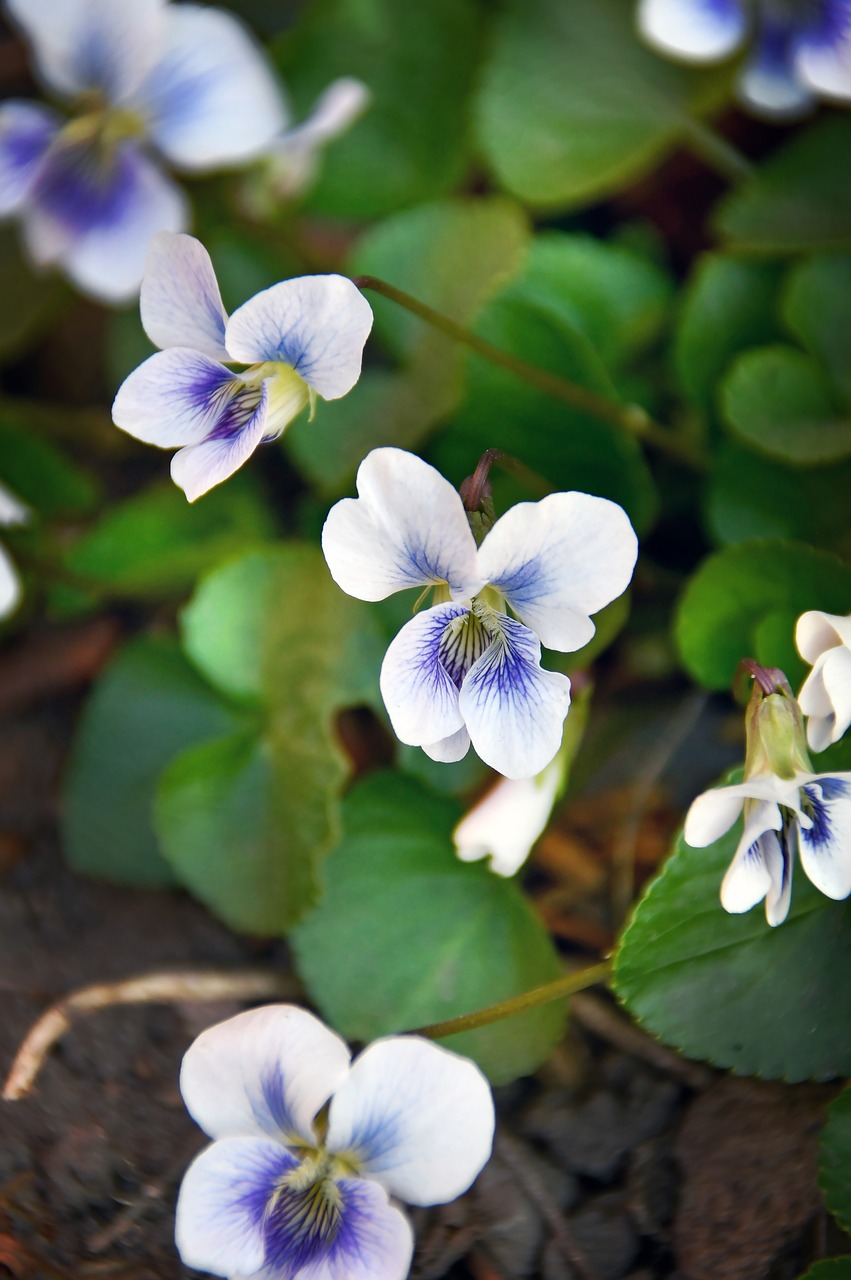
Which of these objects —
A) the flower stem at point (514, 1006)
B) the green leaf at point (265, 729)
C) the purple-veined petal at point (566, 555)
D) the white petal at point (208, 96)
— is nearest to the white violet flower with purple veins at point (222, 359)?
the purple-veined petal at point (566, 555)

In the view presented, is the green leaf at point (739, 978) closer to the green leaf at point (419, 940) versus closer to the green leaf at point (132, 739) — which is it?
the green leaf at point (419, 940)

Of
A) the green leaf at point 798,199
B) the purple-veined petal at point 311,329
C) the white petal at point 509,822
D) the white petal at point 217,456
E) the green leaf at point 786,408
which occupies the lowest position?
the white petal at point 509,822

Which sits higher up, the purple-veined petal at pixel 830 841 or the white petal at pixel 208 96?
the white petal at pixel 208 96

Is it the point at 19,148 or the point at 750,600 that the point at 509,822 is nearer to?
the point at 750,600

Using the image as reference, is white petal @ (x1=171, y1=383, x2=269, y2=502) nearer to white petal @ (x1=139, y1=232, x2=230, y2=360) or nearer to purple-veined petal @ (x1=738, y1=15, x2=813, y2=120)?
white petal @ (x1=139, y1=232, x2=230, y2=360)

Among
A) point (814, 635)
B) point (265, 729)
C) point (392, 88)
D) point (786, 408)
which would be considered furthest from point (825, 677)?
point (392, 88)

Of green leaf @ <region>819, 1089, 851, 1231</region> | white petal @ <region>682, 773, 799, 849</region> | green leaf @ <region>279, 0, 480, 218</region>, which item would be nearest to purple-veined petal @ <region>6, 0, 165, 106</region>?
green leaf @ <region>279, 0, 480, 218</region>
